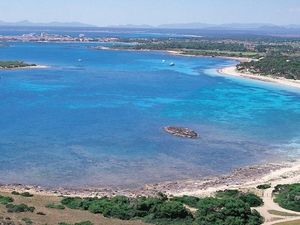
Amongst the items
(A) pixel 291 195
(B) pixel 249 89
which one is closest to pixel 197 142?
(A) pixel 291 195

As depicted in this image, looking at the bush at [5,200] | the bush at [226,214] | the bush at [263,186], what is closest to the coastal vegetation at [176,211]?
the bush at [226,214]

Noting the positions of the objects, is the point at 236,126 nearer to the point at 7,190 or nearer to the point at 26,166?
the point at 26,166

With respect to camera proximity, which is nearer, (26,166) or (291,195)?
(291,195)

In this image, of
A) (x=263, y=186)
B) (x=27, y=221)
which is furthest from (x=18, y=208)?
(x=263, y=186)

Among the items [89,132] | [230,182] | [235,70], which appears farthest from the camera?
[235,70]

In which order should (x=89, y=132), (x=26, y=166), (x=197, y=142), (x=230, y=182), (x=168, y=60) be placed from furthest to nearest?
(x=168, y=60) → (x=89, y=132) → (x=197, y=142) → (x=26, y=166) → (x=230, y=182)

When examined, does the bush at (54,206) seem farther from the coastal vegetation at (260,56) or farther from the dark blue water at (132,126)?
the coastal vegetation at (260,56)

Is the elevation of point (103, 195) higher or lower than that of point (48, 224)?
lower
